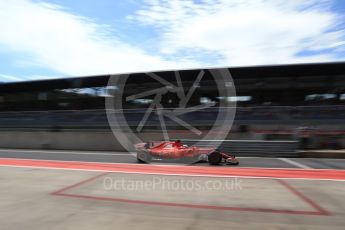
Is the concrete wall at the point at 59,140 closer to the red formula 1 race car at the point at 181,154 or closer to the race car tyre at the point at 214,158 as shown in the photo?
Answer: the red formula 1 race car at the point at 181,154

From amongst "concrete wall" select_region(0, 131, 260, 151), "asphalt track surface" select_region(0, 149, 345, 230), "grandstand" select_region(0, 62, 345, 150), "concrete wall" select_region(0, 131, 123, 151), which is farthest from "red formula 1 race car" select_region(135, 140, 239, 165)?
"grandstand" select_region(0, 62, 345, 150)

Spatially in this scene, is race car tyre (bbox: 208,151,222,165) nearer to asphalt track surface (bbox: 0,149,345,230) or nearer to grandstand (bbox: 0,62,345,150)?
asphalt track surface (bbox: 0,149,345,230)

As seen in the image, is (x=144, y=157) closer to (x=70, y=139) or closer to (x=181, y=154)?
(x=181, y=154)

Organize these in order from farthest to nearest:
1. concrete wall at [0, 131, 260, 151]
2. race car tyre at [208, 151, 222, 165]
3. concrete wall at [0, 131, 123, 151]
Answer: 1. concrete wall at [0, 131, 123, 151]
2. concrete wall at [0, 131, 260, 151]
3. race car tyre at [208, 151, 222, 165]

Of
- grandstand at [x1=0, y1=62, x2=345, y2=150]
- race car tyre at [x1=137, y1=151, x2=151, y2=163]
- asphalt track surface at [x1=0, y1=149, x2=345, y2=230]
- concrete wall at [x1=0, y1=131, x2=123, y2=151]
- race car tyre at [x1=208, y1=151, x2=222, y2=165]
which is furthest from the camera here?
grandstand at [x1=0, y1=62, x2=345, y2=150]

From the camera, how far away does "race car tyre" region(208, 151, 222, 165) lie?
1517 cm

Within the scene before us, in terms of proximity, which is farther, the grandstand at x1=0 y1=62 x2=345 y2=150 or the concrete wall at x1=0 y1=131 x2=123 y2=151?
the grandstand at x1=0 y1=62 x2=345 y2=150

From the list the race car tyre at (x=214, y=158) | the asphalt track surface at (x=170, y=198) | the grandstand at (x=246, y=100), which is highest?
the grandstand at (x=246, y=100)

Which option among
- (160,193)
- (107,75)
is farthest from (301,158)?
(107,75)

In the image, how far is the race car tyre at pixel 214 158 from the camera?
49.8 feet

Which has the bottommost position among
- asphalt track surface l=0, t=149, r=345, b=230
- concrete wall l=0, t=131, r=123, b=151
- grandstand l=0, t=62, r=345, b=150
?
asphalt track surface l=0, t=149, r=345, b=230

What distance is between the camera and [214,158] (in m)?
15.2

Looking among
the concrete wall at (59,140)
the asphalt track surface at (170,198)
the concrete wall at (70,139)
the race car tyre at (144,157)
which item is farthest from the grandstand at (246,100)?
the asphalt track surface at (170,198)

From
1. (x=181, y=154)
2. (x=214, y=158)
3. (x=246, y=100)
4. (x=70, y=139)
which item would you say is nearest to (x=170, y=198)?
(x=181, y=154)
